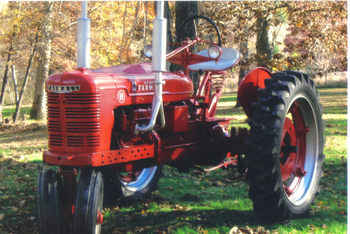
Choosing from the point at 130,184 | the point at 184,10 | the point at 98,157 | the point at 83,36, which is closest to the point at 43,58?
the point at 184,10

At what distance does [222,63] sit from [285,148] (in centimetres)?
121

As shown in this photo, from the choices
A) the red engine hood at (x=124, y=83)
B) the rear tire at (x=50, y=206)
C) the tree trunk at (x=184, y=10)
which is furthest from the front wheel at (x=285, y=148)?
the tree trunk at (x=184, y=10)

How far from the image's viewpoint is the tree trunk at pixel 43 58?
12.8 meters

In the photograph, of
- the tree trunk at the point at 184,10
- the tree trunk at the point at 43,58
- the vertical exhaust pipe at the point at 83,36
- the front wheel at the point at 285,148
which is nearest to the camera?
the vertical exhaust pipe at the point at 83,36

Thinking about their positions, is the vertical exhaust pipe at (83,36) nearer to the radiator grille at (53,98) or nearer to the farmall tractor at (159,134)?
the farmall tractor at (159,134)

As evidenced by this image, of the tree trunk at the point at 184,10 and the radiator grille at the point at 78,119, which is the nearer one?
the radiator grille at the point at 78,119

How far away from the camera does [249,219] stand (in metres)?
4.02

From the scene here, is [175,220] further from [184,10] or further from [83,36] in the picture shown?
[184,10]

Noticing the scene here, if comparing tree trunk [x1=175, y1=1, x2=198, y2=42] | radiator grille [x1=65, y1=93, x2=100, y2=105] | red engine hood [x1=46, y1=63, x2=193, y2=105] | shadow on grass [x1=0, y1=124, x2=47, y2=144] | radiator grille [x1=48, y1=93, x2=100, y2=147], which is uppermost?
tree trunk [x1=175, y1=1, x2=198, y2=42]

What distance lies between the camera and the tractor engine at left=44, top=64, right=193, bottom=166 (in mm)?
3271

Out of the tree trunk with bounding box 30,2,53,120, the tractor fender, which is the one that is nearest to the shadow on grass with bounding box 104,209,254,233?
the tractor fender

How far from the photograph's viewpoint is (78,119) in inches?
130

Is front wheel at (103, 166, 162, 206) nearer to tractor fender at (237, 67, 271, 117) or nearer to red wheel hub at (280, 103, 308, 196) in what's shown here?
tractor fender at (237, 67, 271, 117)

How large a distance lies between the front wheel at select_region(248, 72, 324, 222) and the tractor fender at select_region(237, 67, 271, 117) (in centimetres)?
40
